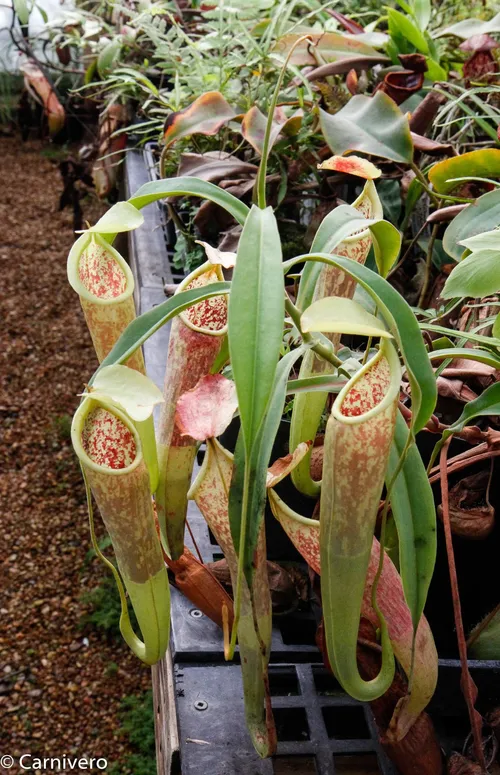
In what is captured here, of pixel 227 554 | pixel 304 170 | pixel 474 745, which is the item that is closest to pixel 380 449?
pixel 227 554

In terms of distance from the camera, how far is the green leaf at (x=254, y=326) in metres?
0.35

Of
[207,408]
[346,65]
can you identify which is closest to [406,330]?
[207,408]

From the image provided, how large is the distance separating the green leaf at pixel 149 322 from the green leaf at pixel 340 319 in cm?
7

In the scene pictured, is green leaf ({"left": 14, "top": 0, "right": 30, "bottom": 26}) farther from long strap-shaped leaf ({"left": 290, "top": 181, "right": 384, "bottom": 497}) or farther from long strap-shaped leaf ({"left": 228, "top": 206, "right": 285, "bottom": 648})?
long strap-shaped leaf ({"left": 228, "top": 206, "right": 285, "bottom": 648})

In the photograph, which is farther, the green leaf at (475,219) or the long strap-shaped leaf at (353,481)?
the green leaf at (475,219)

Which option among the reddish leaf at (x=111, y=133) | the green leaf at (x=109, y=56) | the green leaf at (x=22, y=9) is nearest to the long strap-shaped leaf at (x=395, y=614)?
the reddish leaf at (x=111, y=133)

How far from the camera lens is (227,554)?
542 millimetres

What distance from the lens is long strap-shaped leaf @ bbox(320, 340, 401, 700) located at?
0.41m

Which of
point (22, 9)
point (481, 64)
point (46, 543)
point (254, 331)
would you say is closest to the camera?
point (254, 331)

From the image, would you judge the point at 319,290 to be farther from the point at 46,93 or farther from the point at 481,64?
the point at 46,93

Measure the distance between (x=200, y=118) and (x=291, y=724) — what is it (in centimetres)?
85

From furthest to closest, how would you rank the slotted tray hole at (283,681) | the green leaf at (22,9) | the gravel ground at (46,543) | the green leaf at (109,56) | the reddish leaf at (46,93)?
the reddish leaf at (46,93) → the green leaf at (22,9) → the green leaf at (109,56) → the gravel ground at (46,543) → the slotted tray hole at (283,681)

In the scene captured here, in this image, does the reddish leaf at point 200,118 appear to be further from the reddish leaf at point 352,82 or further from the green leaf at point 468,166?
the green leaf at point 468,166

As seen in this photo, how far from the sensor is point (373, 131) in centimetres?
90
